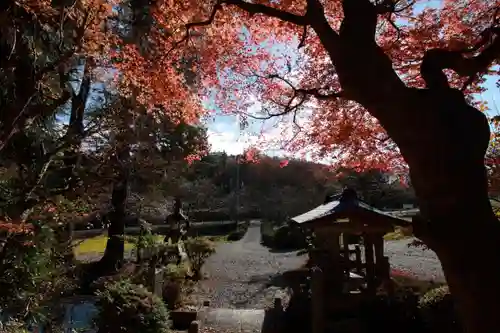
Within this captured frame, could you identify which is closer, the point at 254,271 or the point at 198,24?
the point at 198,24

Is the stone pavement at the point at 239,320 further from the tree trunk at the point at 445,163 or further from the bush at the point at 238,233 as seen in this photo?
the bush at the point at 238,233

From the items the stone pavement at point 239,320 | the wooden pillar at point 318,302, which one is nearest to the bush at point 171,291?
the stone pavement at point 239,320

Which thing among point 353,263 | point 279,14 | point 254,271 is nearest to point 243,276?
point 254,271

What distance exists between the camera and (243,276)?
571 inches

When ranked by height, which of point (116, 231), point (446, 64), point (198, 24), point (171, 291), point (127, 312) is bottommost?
point (171, 291)

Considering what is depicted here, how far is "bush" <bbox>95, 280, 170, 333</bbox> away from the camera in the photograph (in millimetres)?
5082

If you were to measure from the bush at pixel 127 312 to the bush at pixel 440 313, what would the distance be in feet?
14.1

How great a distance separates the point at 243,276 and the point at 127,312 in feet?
32.0

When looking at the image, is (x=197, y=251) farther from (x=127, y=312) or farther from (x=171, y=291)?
(x=127, y=312)

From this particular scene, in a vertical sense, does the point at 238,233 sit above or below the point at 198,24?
below

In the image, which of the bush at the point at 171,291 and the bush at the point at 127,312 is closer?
the bush at the point at 127,312

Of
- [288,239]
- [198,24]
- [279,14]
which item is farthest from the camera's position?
[288,239]

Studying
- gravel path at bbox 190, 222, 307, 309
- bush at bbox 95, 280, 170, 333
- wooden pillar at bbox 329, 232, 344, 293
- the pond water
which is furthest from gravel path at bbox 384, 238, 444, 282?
the pond water

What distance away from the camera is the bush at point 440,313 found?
591 centimetres
